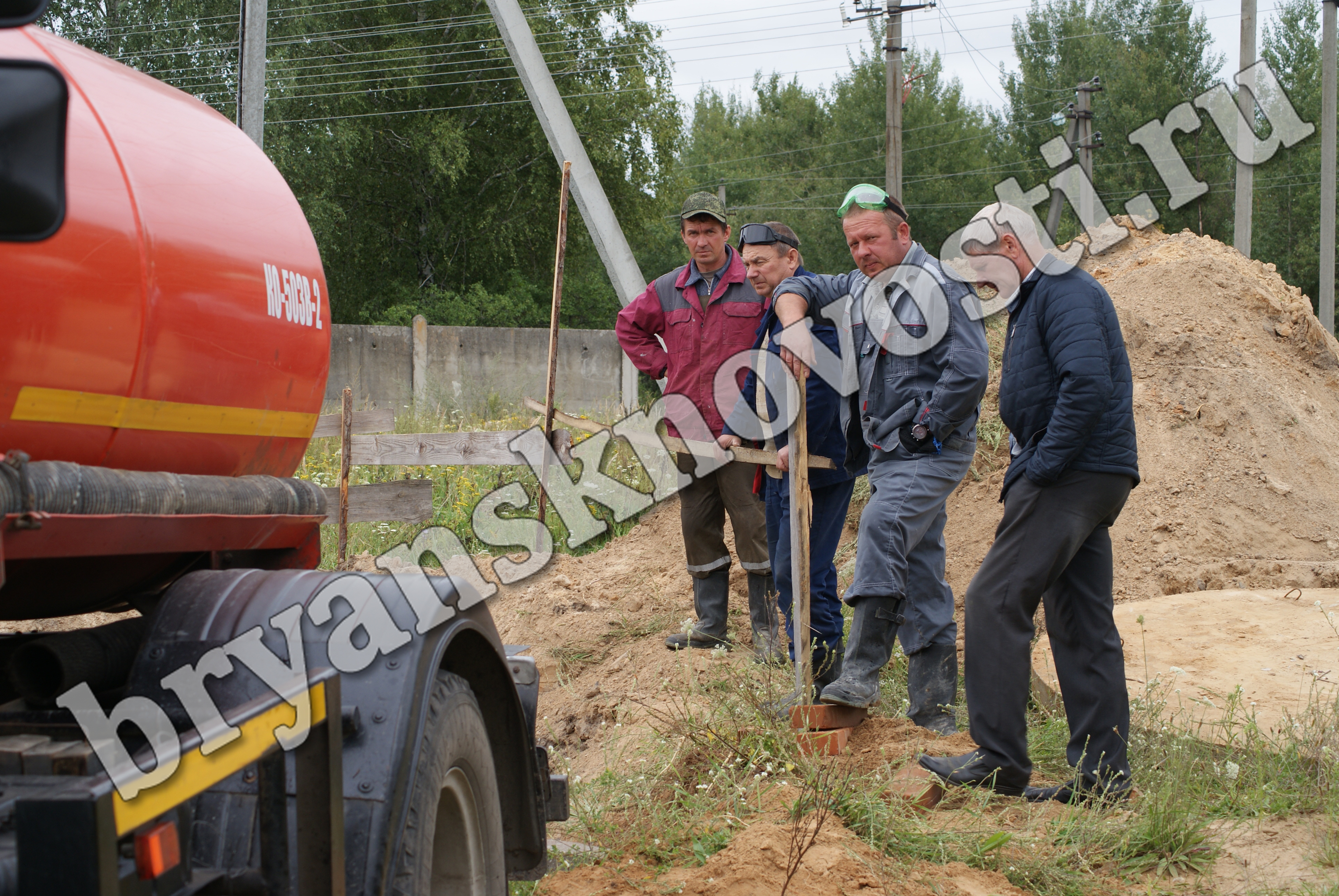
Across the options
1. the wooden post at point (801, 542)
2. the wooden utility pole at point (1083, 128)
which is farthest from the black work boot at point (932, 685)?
the wooden utility pole at point (1083, 128)

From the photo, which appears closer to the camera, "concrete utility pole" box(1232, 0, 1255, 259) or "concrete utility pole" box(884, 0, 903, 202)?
"concrete utility pole" box(1232, 0, 1255, 259)

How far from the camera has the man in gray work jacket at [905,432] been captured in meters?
4.09

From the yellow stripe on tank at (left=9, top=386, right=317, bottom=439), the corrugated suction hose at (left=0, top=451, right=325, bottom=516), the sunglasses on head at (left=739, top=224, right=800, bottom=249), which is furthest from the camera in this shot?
the sunglasses on head at (left=739, top=224, right=800, bottom=249)

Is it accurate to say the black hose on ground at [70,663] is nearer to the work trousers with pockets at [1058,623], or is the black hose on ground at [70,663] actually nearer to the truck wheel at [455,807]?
the truck wheel at [455,807]

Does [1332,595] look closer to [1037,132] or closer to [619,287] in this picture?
[619,287]

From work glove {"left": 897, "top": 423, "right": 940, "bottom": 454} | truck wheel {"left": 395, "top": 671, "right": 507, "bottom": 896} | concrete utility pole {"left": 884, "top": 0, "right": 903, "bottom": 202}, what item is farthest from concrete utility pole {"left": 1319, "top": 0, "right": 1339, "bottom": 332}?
truck wheel {"left": 395, "top": 671, "right": 507, "bottom": 896}

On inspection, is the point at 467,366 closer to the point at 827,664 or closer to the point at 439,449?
the point at 439,449

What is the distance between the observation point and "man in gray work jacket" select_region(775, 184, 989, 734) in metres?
4.09

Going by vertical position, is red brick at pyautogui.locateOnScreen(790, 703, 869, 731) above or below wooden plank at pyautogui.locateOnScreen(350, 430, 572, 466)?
below

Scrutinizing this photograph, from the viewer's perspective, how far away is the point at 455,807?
236 cm

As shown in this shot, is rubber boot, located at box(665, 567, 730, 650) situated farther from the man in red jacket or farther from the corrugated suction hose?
the corrugated suction hose

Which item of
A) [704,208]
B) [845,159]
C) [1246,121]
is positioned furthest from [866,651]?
[845,159]

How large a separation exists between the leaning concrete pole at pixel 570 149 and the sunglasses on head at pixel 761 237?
10.4 feet

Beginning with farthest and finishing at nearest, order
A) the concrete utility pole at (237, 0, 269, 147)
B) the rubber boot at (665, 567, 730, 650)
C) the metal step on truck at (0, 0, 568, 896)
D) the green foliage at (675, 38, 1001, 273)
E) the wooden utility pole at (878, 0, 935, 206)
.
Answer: the green foliage at (675, 38, 1001, 273)
the wooden utility pole at (878, 0, 935, 206)
the concrete utility pole at (237, 0, 269, 147)
the rubber boot at (665, 567, 730, 650)
the metal step on truck at (0, 0, 568, 896)
